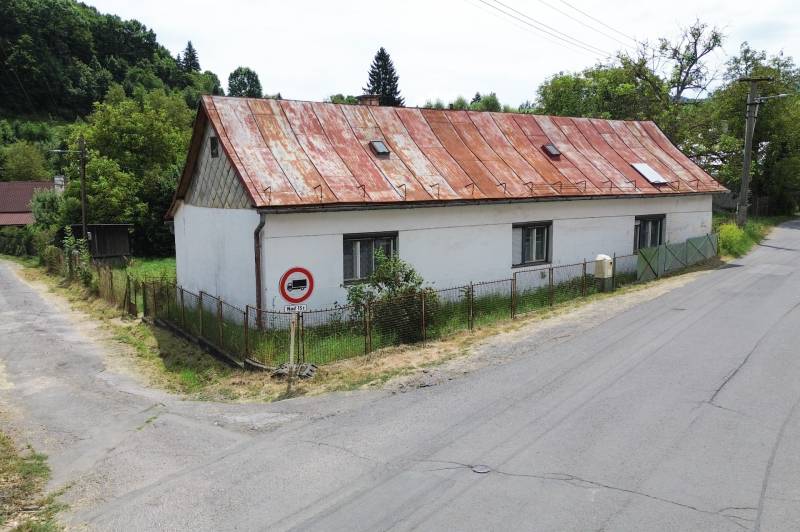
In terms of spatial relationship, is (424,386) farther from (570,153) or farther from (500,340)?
(570,153)

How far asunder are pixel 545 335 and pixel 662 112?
118 feet

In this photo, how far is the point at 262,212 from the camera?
13422mm

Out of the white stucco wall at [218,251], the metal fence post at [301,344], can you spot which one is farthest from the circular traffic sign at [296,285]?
the white stucco wall at [218,251]

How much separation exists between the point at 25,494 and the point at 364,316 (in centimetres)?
679

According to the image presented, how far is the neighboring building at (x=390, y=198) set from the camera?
14.4 m

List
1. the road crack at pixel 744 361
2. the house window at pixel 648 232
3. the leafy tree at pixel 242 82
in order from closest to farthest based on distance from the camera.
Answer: the road crack at pixel 744 361
the house window at pixel 648 232
the leafy tree at pixel 242 82

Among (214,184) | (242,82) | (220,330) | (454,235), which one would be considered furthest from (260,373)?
(242,82)

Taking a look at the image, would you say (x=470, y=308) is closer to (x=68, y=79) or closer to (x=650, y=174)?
(x=650, y=174)

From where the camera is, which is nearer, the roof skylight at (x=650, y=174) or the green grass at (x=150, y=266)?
the roof skylight at (x=650, y=174)

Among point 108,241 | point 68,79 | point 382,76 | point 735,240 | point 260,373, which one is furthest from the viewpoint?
point 68,79

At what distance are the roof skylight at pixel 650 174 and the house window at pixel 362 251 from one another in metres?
11.3

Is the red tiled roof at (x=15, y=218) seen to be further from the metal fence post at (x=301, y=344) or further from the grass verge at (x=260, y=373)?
the metal fence post at (x=301, y=344)

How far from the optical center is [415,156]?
1775 centimetres

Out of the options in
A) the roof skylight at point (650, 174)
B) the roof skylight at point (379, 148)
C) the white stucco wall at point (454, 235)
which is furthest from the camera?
the roof skylight at point (650, 174)
